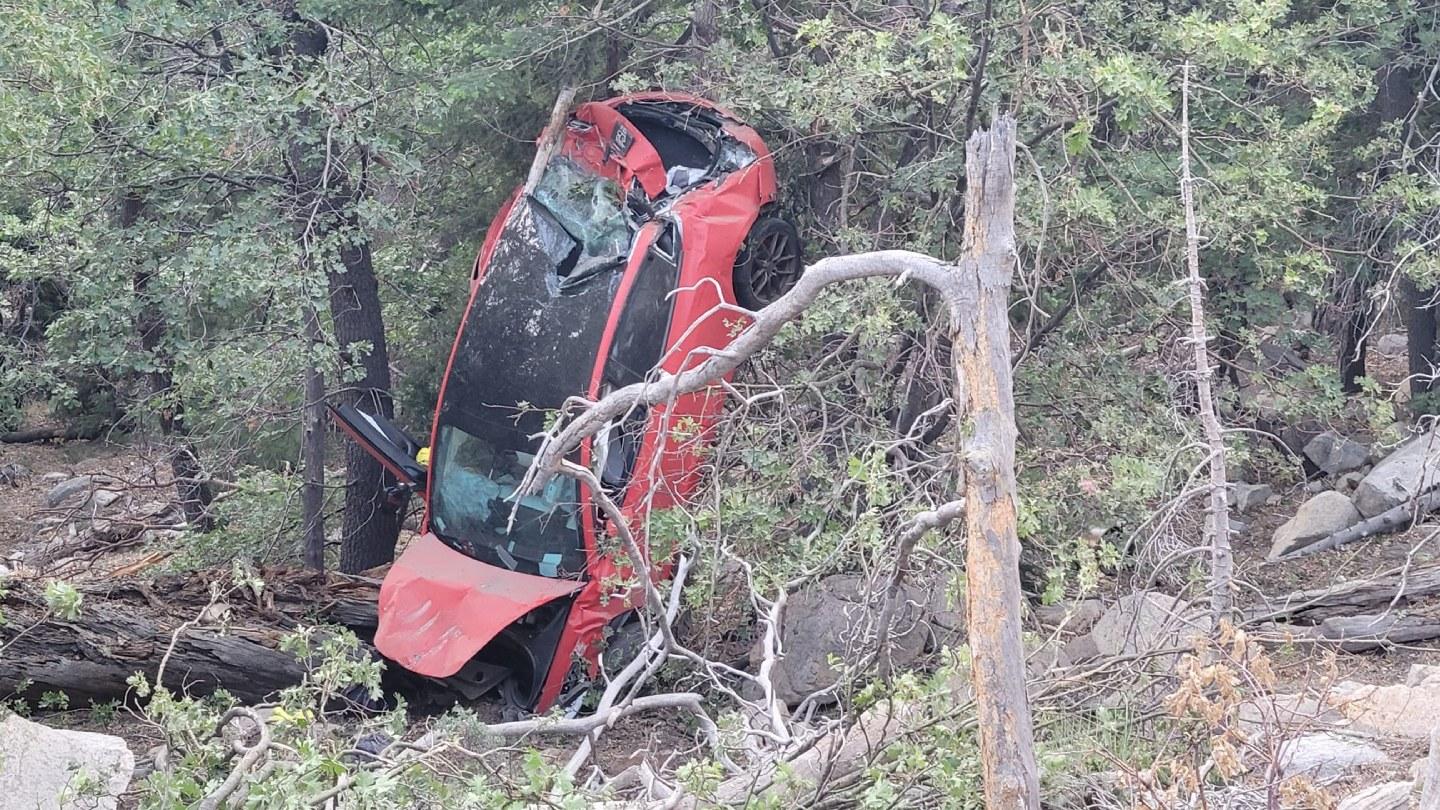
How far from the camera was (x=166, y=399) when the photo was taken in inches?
368

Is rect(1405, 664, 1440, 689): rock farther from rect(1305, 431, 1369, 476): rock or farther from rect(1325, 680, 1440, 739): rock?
rect(1305, 431, 1369, 476): rock

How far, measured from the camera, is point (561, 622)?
738 cm

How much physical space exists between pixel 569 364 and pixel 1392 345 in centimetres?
1507

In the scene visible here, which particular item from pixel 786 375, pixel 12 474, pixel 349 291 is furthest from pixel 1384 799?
pixel 12 474

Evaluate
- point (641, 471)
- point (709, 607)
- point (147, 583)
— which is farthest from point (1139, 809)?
point (147, 583)

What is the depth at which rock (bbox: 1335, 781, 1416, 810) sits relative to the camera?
443 centimetres

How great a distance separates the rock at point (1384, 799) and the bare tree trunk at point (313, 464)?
6.81 meters

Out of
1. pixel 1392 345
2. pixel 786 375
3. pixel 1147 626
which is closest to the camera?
pixel 1147 626

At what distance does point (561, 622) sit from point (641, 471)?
3.30 ft

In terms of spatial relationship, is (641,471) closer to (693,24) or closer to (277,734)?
(277,734)

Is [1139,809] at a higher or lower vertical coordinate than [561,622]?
higher

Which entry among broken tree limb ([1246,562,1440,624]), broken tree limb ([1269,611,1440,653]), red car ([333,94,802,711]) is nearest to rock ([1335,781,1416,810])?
broken tree limb ([1269,611,1440,653])

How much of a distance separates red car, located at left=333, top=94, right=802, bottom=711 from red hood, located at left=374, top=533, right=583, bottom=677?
1 centimetres

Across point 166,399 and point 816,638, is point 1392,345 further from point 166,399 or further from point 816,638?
point 166,399
